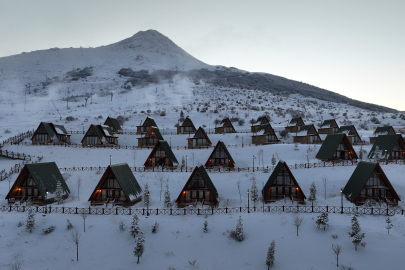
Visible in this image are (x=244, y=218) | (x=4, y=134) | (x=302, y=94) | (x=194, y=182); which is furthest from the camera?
(x=302, y=94)

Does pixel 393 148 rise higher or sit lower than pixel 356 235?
higher

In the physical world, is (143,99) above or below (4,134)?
above

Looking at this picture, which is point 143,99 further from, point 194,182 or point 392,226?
point 392,226

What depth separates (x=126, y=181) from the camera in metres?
33.7

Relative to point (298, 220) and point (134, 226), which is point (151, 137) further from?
point (298, 220)

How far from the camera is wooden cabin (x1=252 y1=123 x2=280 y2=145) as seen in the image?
63.8 meters

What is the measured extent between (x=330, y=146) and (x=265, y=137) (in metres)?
18.3

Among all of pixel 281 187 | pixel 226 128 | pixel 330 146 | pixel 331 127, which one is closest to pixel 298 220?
Answer: pixel 281 187

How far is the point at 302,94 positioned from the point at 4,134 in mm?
151788

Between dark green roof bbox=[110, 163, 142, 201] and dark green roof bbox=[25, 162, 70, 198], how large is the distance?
8.58m

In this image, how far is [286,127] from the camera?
79562 mm

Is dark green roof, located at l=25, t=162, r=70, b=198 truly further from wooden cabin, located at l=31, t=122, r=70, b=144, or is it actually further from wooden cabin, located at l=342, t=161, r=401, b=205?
wooden cabin, located at l=342, t=161, r=401, b=205

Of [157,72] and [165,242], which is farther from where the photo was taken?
[157,72]

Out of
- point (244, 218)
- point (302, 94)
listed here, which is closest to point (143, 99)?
point (302, 94)
